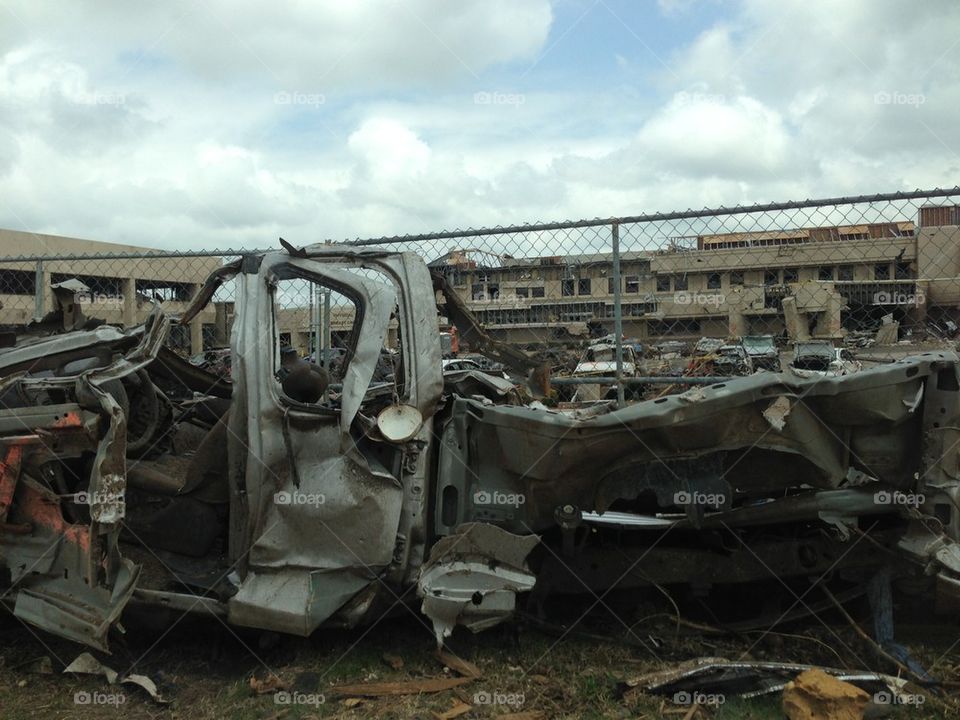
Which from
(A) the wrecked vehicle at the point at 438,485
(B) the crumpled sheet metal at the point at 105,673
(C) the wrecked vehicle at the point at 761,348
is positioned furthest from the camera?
(C) the wrecked vehicle at the point at 761,348

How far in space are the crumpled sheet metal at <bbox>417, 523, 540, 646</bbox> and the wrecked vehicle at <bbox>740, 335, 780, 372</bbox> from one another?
25.1 ft

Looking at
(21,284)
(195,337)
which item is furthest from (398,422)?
(21,284)

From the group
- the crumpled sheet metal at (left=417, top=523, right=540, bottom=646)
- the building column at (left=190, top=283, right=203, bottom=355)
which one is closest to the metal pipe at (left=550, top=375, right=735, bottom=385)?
the crumpled sheet metal at (left=417, top=523, right=540, bottom=646)

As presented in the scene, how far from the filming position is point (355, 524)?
3105 millimetres

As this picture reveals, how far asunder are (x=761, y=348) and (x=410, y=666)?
9.91 m

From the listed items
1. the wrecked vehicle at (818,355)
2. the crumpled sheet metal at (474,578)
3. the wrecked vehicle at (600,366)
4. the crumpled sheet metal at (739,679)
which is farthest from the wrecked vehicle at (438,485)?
the wrecked vehicle at (818,355)

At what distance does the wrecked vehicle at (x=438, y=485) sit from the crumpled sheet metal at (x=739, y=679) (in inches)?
19.3

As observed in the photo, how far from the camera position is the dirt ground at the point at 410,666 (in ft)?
9.57

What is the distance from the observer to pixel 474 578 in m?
3.06

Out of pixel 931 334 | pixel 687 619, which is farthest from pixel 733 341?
pixel 687 619

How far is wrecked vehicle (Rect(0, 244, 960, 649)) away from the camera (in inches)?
117

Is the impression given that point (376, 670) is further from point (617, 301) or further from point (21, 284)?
point (21, 284)

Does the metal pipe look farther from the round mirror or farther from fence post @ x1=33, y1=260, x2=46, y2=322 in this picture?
fence post @ x1=33, y1=260, x2=46, y2=322

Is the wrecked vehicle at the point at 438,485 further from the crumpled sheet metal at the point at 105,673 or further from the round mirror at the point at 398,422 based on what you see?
the crumpled sheet metal at the point at 105,673
